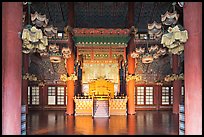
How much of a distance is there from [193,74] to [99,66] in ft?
43.3

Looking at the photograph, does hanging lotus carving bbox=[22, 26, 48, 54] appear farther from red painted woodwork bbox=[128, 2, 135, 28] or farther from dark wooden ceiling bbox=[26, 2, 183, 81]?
red painted woodwork bbox=[128, 2, 135, 28]

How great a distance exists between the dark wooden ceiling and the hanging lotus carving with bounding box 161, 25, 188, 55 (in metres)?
12.2

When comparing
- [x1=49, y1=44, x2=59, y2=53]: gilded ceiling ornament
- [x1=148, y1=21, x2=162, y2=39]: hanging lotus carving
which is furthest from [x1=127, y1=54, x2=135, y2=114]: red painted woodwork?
[x1=148, y1=21, x2=162, y2=39]: hanging lotus carving

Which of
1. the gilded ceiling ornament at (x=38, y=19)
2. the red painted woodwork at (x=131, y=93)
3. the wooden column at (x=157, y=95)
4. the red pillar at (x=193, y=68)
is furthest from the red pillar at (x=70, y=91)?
the red pillar at (x=193, y=68)

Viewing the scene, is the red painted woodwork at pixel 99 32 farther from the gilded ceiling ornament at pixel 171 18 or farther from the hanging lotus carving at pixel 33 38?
the hanging lotus carving at pixel 33 38

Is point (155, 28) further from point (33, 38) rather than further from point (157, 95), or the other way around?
point (157, 95)

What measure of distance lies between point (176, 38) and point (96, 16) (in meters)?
15.8

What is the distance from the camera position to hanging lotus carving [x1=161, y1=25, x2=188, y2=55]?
23.2ft

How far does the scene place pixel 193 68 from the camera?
6988 millimetres

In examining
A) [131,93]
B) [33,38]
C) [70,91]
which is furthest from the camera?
[131,93]

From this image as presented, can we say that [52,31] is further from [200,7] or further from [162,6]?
[162,6]

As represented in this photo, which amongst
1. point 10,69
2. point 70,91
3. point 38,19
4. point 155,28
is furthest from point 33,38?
point 70,91

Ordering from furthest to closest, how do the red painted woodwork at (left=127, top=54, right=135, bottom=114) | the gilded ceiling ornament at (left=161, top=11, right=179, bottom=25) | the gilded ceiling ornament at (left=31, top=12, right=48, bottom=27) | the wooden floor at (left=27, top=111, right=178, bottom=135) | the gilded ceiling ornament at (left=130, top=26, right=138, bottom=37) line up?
the gilded ceiling ornament at (left=130, top=26, right=138, bottom=37) → the red painted woodwork at (left=127, top=54, right=135, bottom=114) → the wooden floor at (left=27, top=111, right=178, bottom=135) → the gilded ceiling ornament at (left=31, top=12, right=48, bottom=27) → the gilded ceiling ornament at (left=161, top=11, right=179, bottom=25)

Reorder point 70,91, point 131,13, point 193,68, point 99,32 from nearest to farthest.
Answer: point 193,68 → point 70,91 → point 131,13 → point 99,32
